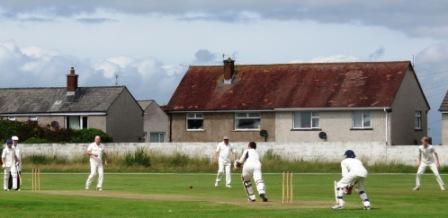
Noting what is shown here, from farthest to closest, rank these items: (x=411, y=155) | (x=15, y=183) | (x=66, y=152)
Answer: (x=66, y=152) → (x=411, y=155) → (x=15, y=183)

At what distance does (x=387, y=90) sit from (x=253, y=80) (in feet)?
32.7

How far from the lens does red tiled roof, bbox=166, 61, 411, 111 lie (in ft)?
238

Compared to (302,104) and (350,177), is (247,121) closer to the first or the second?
(302,104)

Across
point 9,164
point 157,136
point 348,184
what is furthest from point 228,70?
point 348,184

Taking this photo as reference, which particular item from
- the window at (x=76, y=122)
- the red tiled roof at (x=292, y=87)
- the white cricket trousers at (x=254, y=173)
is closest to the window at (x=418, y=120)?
the red tiled roof at (x=292, y=87)

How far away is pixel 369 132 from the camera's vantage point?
2800 inches

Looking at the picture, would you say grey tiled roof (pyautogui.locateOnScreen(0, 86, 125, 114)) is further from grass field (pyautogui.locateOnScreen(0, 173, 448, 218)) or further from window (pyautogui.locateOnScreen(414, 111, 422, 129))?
grass field (pyautogui.locateOnScreen(0, 173, 448, 218))

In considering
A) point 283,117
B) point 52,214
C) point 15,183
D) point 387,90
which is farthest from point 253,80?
point 52,214

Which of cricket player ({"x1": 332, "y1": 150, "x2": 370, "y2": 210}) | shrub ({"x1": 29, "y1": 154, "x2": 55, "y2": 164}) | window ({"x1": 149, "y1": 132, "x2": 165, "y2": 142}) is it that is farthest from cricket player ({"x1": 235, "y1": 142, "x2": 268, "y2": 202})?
window ({"x1": 149, "y1": 132, "x2": 165, "y2": 142})

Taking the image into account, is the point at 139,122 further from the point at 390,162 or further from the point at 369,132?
the point at 390,162

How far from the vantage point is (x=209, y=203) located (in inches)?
1185

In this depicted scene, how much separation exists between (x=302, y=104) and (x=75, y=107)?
1966 centimetres

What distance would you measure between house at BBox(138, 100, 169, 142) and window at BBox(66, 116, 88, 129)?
15254 millimetres

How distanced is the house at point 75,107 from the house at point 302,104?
8.58 metres
